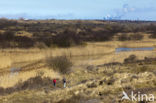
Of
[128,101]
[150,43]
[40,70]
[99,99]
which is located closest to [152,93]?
[128,101]

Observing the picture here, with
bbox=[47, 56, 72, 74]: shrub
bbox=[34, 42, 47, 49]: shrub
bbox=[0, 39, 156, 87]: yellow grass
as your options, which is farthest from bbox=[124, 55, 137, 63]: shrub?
bbox=[34, 42, 47, 49]: shrub

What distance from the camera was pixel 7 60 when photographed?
21.2m

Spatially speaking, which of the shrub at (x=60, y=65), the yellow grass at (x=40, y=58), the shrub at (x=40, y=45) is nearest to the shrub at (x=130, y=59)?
the yellow grass at (x=40, y=58)

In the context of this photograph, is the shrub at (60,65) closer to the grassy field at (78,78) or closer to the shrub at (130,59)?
the grassy field at (78,78)

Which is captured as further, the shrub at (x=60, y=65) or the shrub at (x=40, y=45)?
the shrub at (x=40, y=45)

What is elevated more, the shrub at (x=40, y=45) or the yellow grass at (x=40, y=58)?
the shrub at (x=40, y=45)

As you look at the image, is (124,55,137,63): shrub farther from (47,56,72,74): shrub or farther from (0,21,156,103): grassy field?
(47,56,72,74): shrub

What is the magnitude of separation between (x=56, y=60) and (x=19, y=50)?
9.28 meters

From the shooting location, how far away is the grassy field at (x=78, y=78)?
28.4 feet

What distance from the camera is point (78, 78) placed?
51.3 ft

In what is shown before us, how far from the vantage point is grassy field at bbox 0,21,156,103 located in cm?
866

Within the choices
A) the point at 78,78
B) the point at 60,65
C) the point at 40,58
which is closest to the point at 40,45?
the point at 40,58

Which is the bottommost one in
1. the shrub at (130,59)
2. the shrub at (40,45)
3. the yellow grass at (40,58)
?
the shrub at (130,59)

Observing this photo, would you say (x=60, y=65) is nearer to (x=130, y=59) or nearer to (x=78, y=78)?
(x=78, y=78)
